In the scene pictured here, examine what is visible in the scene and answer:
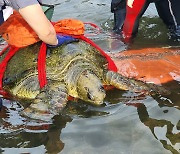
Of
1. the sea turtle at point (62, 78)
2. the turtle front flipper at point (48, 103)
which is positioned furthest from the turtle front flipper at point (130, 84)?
the turtle front flipper at point (48, 103)

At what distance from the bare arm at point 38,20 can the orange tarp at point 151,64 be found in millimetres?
1121

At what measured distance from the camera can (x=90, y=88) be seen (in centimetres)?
390

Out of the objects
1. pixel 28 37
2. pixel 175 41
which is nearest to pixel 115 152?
pixel 28 37

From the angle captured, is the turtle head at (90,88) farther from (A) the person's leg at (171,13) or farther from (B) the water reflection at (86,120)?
(A) the person's leg at (171,13)

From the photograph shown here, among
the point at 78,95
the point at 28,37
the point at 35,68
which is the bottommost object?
the point at 78,95

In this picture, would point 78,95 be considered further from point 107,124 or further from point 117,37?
point 117,37

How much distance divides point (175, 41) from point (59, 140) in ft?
9.67

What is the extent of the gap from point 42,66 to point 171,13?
2.51 m

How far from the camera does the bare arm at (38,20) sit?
3.50 meters

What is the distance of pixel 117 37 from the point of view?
592 cm

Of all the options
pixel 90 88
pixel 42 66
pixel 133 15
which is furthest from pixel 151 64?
pixel 42 66

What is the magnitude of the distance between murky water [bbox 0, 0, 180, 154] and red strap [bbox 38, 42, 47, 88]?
1.06ft

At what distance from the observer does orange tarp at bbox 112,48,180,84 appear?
4.37 metres

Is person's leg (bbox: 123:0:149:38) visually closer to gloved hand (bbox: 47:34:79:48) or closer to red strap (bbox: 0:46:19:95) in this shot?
gloved hand (bbox: 47:34:79:48)
